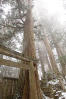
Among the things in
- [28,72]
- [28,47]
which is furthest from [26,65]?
[28,47]

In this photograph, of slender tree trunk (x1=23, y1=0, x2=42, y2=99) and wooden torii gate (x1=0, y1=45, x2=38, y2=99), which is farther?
slender tree trunk (x1=23, y1=0, x2=42, y2=99)

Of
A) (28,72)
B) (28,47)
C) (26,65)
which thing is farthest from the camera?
(28,47)

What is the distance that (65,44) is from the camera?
13.4 metres

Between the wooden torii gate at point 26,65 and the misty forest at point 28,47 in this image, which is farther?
the misty forest at point 28,47

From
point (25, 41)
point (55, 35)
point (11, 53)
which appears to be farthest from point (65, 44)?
point (11, 53)

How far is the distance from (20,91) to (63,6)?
11.8 meters

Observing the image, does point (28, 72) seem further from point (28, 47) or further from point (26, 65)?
point (28, 47)

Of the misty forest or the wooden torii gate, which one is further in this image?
the misty forest

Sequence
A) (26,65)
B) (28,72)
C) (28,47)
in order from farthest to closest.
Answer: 1. (28,47)
2. (28,72)
3. (26,65)

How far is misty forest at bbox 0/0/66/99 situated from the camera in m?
4.80

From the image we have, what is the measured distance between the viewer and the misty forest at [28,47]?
189 inches

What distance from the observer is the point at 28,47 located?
5.87m

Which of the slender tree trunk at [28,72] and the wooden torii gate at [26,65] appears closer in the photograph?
the wooden torii gate at [26,65]

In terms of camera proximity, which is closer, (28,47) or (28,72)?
(28,72)
